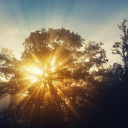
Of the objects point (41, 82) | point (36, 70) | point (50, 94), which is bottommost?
point (50, 94)

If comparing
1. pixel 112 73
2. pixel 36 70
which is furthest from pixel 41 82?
pixel 112 73

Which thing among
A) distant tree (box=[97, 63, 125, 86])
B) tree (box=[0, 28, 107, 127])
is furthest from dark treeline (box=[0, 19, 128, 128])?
distant tree (box=[97, 63, 125, 86])

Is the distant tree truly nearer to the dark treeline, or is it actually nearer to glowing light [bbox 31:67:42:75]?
the dark treeline

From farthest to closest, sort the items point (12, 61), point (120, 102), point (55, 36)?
point (55, 36) → point (120, 102) → point (12, 61)

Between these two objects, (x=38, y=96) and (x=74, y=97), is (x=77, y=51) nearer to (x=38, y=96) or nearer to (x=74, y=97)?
(x=74, y=97)

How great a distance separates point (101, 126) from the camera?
29.5 feet

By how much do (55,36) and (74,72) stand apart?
5.42 meters

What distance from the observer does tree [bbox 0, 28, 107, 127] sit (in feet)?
27.9

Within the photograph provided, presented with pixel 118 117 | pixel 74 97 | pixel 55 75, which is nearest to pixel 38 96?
pixel 55 75

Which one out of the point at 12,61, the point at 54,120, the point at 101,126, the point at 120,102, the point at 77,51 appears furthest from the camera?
the point at 77,51

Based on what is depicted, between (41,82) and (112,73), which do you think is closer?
(41,82)

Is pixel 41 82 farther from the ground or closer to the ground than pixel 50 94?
farther from the ground

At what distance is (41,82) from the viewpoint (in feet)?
29.1

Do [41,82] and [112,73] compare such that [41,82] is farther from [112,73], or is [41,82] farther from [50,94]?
[112,73]
